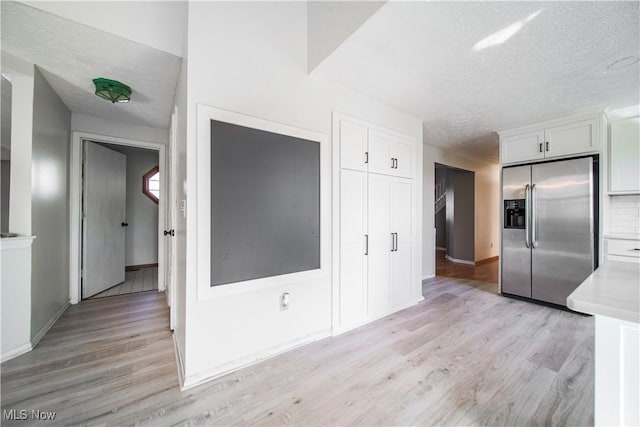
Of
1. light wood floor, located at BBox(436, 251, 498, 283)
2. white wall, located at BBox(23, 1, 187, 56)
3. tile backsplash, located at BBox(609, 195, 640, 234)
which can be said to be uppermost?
white wall, located at BBox(23, 1, 187, 56)

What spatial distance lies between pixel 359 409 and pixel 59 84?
390 cm

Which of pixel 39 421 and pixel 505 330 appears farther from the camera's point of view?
pixel 505 330

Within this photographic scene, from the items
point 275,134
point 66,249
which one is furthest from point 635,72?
point 66,249

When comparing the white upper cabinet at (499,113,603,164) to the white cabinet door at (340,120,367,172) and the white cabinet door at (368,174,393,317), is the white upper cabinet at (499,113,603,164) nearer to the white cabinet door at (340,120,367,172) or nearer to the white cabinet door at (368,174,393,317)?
the white cabinet door at (368,174,393,317)

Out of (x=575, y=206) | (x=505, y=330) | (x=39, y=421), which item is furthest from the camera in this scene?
(x=575, y=206)

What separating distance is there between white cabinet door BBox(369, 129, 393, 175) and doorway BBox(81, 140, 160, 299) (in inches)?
146

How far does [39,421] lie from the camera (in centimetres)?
136

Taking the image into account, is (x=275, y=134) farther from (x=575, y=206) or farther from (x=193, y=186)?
(x=575, y=206)

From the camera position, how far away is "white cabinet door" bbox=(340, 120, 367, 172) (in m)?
2.44

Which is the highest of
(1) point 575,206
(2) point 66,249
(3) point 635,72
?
(3) point 635,72

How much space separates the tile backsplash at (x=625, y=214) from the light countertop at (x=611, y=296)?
2695 millimetres

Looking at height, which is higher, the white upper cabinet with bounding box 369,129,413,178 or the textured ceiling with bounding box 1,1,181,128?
the textured ceiling with bounding box 1,1,181,128

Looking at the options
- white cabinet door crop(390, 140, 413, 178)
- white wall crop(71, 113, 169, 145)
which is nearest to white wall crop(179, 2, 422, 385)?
white cabinet door crop(390, 140, 413, 178)

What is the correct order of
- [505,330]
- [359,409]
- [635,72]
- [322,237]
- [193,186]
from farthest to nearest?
[505,330] → [322,237] → [635,72] → [193,186] → [359,409]
